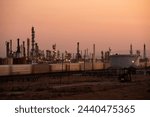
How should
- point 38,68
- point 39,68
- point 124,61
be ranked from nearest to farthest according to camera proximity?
point 124,61
point 38,68
point 39,68

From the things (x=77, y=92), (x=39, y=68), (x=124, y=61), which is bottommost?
(x=77, y=92)

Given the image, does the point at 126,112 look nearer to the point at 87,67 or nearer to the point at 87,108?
the point at 87,108

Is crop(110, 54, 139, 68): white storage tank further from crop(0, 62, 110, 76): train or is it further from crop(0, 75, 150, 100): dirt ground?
crop(0, 75, 150, 100): dirt ground

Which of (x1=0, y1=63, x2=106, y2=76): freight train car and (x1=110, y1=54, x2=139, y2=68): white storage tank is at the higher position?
(x1=110, y1=54, x2=139, y2=68): white storage tank

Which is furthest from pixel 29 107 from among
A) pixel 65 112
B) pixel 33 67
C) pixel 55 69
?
pixel 55 69

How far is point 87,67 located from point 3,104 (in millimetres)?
57764

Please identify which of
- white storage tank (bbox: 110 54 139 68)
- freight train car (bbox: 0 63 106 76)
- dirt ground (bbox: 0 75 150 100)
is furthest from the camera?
freight train car (bbox: 0 63 106 76)

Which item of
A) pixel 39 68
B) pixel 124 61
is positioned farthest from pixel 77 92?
pixel 39 68

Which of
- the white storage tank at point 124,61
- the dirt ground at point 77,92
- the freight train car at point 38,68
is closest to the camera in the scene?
the dirt ground at point 77,92

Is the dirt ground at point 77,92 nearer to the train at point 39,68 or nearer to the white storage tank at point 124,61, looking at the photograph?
the train at point 39,68

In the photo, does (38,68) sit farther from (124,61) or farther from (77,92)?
(77,92)

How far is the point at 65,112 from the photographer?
34.4 feet

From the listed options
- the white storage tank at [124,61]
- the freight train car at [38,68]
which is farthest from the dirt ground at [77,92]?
the white storage tank at [124,61]

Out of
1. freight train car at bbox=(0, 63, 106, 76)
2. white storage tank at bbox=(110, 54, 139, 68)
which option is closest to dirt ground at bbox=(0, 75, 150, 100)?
freight train car at bbox=(0, 63, 106, 76)
